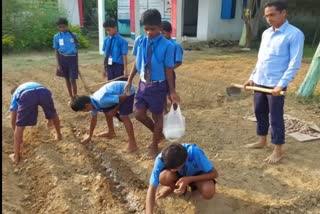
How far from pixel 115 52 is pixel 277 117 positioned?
8.47 ft

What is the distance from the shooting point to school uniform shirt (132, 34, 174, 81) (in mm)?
4035

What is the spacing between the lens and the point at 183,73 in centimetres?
928

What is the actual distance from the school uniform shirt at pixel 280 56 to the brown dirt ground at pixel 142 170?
951mm

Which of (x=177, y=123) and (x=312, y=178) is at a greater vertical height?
(x=177, y=123)

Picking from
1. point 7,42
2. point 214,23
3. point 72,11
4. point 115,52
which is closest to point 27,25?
point 7,42

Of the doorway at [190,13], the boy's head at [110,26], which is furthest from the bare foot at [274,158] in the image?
the doorway at [190,13]

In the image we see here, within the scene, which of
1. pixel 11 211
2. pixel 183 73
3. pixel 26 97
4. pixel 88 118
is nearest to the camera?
pixel 11 211

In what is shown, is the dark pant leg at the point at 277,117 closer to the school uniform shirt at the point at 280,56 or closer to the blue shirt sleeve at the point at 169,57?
the school uniform shirt at the point at 280,56

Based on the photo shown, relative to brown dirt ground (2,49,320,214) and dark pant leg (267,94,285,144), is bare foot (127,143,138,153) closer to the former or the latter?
brown dirt ground (2,49,320,214)

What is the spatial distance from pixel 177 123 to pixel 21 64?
7243 mm

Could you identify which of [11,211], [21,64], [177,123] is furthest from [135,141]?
[21,64]

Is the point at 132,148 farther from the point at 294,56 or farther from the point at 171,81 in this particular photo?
the point at 294,56

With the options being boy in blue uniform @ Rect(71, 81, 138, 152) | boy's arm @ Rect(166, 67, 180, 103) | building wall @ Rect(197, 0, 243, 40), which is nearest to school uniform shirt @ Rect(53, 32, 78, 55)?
boy in blue uniform @ Rect(71, 81, 138, 152)

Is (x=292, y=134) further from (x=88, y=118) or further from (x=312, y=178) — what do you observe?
(x=88, y=118)
